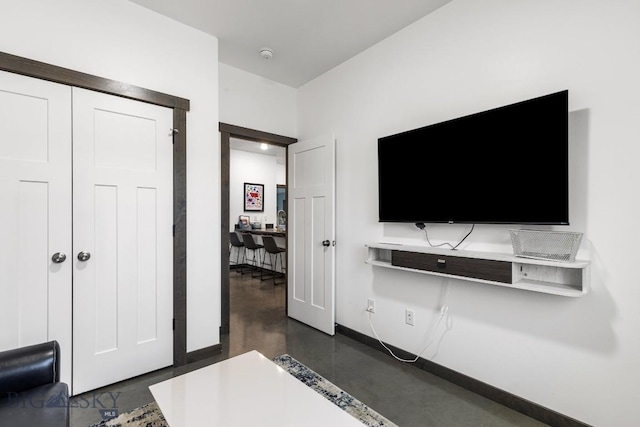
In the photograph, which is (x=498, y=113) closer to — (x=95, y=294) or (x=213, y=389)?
(x=213, y=389)

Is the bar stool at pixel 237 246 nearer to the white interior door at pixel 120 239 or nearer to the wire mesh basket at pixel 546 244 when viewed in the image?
the white interior door at pixel 120 239

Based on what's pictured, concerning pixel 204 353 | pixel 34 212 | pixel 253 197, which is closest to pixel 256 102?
pixel 34 212

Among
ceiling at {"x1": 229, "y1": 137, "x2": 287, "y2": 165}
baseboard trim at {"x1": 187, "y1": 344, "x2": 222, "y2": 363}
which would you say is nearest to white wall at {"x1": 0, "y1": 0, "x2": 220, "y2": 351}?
baseboard trim at {"x1": 187, "y1": 344, "x2": 222, "y2": 363}

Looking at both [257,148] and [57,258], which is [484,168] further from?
[257,148]

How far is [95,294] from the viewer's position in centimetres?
216

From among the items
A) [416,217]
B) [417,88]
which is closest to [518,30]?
[417,88]

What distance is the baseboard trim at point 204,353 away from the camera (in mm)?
2602

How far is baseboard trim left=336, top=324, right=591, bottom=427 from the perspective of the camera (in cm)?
178

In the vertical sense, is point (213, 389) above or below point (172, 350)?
above

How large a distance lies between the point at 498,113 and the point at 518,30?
21.6 inches

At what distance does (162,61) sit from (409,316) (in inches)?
117

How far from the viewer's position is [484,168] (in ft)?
6.72

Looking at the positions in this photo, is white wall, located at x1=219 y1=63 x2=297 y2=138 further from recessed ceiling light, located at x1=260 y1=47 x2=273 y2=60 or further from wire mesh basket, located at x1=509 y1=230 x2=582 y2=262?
wire mesh basket, located at x1=509 y1=230 x2=582 y2=262

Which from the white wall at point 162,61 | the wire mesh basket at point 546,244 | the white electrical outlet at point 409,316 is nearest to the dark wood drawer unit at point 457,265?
the wire mesh basket at point 546,244
